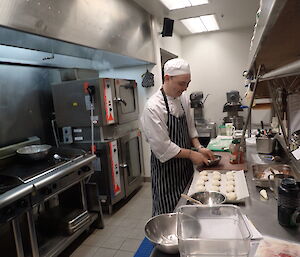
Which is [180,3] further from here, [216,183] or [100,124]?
[216,183]

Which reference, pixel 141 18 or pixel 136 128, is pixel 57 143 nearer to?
pixel 136 128

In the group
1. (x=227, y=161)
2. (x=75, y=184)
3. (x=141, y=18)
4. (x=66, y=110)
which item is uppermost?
(x=141, y=18)

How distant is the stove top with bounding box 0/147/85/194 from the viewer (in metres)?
1.79

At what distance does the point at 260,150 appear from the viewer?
2.11 m

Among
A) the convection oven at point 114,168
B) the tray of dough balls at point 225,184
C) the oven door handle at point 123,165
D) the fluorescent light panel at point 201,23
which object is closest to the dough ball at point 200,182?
the tray of dough balls at point 225,184

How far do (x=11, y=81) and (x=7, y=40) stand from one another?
84cm

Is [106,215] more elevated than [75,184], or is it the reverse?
[75,184]

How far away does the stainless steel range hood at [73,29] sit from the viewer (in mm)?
1514

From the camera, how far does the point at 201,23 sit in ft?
13.8

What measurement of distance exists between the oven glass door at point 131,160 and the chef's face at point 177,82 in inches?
56.2

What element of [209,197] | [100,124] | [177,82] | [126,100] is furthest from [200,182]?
[126,100]

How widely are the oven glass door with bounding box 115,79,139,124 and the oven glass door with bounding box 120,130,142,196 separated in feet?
0.86

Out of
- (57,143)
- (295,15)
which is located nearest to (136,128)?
(57,143)

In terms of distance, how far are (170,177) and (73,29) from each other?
1.36m
